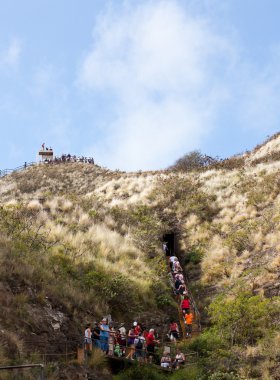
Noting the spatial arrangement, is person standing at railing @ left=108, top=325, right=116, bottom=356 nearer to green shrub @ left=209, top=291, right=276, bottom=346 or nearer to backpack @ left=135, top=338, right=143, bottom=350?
backpack @ left=135, top=338, right=143, bottom=350

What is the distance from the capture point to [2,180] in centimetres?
6938

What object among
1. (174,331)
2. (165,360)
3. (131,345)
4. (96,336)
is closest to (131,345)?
(131,345)

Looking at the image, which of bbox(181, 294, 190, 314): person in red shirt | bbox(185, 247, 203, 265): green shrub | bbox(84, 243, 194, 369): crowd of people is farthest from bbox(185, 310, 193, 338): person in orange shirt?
bbox(185, 247, 203, 265): green shrub

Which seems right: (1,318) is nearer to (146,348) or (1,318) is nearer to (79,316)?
(79,316)

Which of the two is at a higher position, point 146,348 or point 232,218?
point 232,218

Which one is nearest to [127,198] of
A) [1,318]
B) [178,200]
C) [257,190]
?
[178,200]

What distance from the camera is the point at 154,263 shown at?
27.8 metres

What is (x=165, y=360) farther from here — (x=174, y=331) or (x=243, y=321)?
(x=243, y=321)

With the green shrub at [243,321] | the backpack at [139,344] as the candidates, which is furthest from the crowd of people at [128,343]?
the green shrub at [243,321]

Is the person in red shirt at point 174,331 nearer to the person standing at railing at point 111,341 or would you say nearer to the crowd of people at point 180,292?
the crowd of people at point 180,292

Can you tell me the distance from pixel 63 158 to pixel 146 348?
58.8m

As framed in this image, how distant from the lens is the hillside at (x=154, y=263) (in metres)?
18.2

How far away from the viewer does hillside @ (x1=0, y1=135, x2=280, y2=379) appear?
1822 cm

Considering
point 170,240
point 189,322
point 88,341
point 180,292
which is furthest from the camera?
point 170,240
